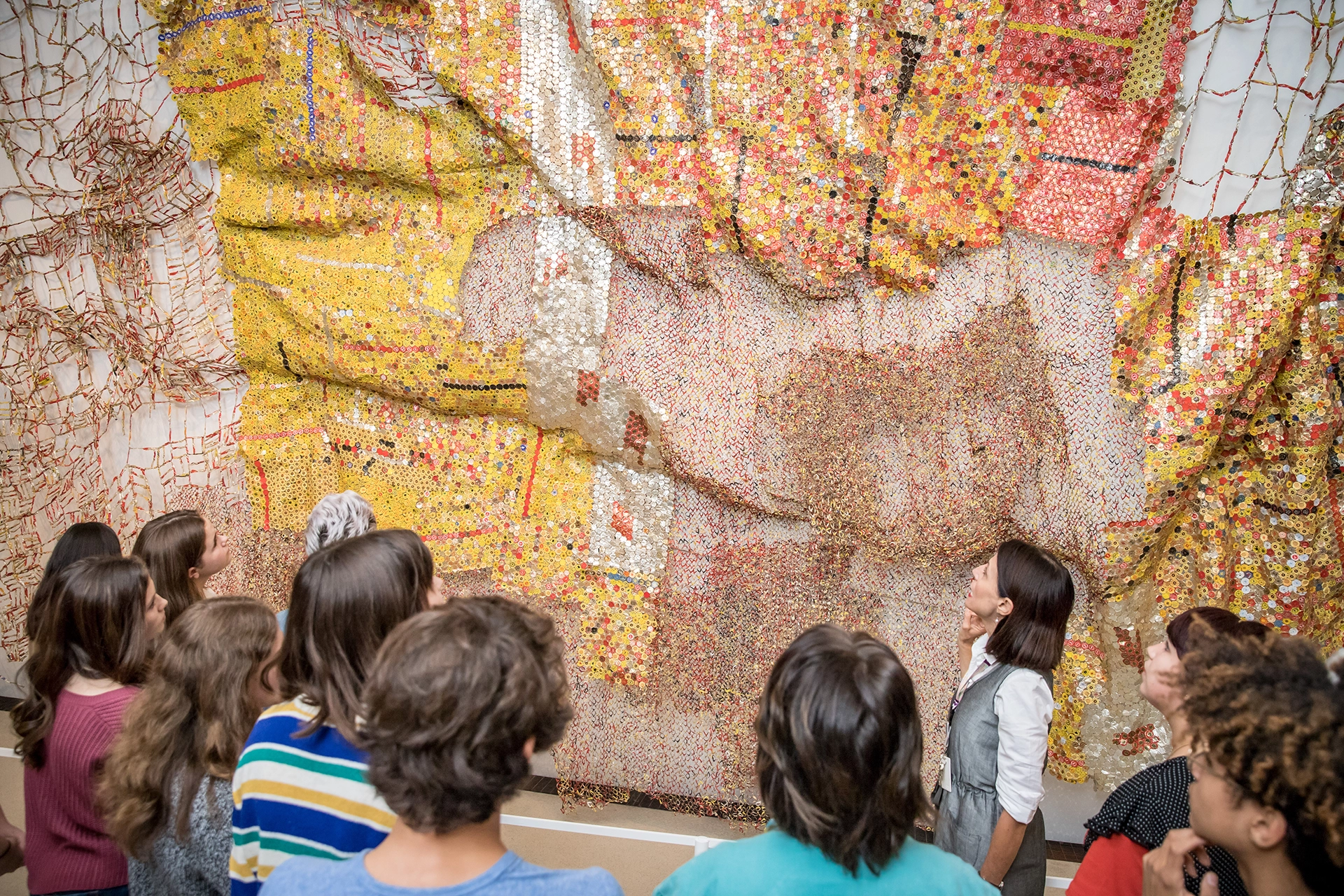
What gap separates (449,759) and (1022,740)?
3.46ft

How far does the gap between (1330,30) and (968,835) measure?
1.90 m

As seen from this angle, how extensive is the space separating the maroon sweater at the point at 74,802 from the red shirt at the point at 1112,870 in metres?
1.52

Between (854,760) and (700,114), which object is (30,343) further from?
(854,760)

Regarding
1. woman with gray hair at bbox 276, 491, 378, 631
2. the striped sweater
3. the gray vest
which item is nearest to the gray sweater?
the striped sweater

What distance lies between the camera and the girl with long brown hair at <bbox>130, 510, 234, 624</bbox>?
1936mm

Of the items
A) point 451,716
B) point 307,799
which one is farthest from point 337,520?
point 451,716

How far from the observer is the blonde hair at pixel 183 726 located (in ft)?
4.12

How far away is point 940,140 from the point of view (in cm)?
216

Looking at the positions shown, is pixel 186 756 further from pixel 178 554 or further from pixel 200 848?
pixel 178 554

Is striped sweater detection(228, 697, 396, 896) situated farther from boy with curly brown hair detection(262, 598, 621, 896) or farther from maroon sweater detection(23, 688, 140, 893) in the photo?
maroon sweater detection(23, 688, 140, 893)

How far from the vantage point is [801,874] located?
96 centimetres

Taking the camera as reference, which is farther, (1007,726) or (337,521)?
(337,521)

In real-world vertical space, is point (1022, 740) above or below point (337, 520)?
below

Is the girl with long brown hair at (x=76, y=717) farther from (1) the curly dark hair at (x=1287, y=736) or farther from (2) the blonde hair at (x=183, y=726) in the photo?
(1) the curly dark hair at (x=1287, y=736)
